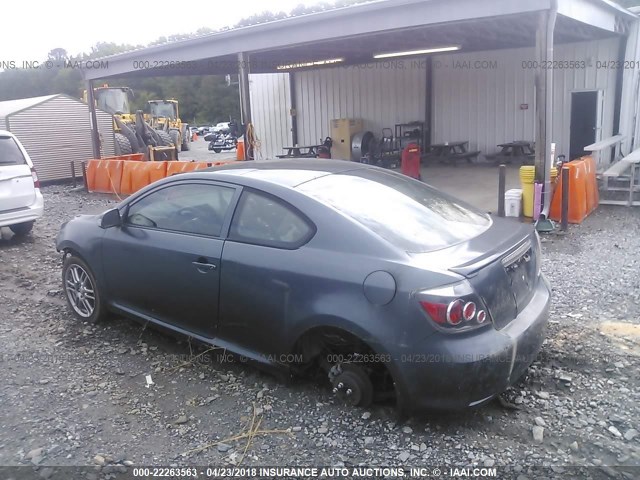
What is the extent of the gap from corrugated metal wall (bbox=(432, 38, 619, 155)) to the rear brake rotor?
13.0 m

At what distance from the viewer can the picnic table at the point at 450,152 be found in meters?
16.5

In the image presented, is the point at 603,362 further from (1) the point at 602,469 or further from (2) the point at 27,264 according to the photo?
(2) the point at 27,264

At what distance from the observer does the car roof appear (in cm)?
390

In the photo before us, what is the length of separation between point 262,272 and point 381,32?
291 inches

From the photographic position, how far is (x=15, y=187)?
8.42m

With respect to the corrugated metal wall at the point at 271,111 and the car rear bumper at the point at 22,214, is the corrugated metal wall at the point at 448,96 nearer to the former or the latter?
the corrugated metal wall at the point at 271,111

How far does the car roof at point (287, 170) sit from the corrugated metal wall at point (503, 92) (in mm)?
12025

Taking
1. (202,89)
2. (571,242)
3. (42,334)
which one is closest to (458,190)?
(571,242)

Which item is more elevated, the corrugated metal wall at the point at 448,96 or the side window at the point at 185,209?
the corrugated metal wall at the point at 448,96

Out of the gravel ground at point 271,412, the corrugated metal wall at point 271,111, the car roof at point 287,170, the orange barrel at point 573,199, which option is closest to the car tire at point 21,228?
the gravel ground at point 271,412

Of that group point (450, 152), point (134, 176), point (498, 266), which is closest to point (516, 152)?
point (450, 152)

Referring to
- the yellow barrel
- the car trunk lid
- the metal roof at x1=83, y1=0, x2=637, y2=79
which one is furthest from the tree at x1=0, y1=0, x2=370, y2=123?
the car trunk lid

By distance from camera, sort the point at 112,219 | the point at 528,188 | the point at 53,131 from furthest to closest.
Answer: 1. the point at 53,131
2. the point at 528,188
3. the point at 112,219

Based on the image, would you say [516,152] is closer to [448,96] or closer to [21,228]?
[448,96]
